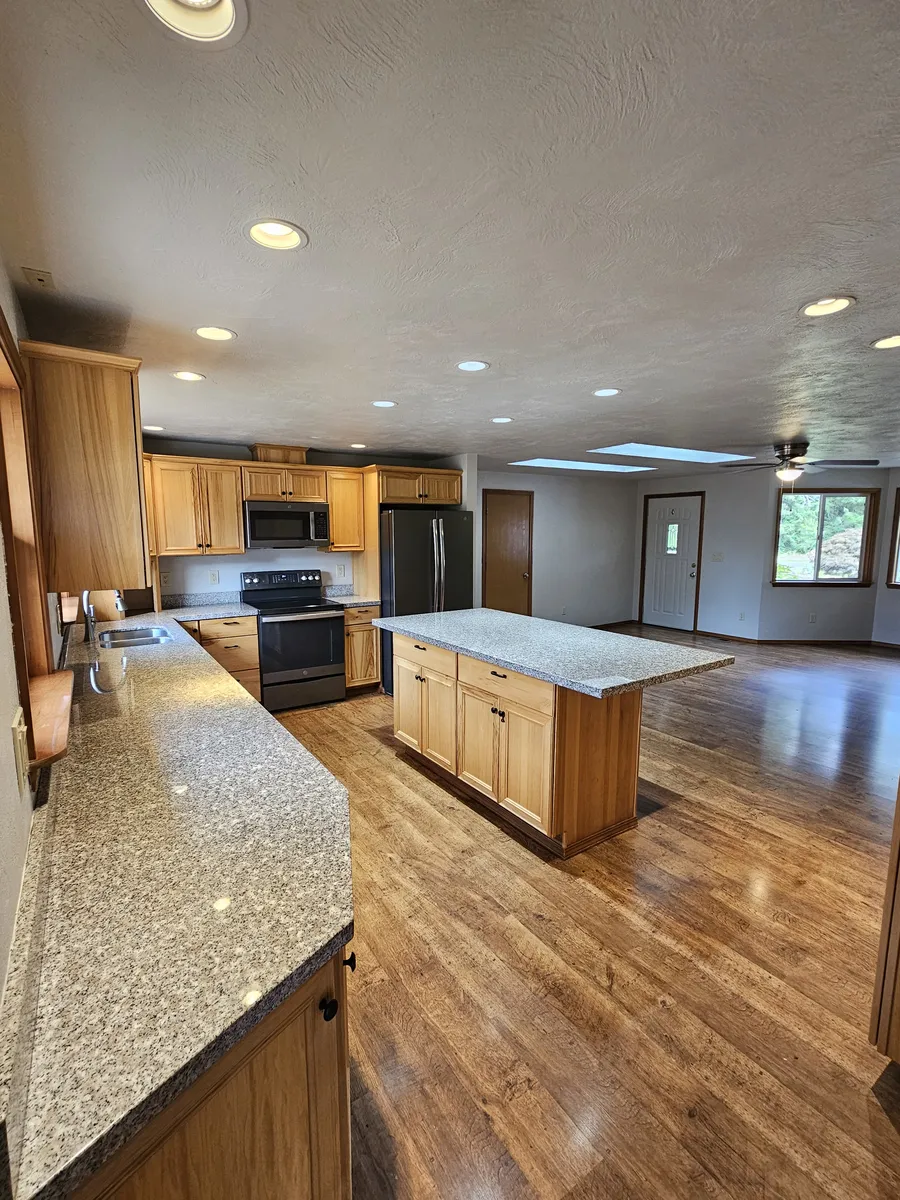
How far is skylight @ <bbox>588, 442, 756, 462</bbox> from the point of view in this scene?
5.17 meters

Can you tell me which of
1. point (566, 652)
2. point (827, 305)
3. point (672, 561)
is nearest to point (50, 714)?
point (566, 652)

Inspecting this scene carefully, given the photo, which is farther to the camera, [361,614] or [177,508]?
[361,614]

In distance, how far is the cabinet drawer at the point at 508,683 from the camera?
2495 mm

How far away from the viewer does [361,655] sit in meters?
4.98

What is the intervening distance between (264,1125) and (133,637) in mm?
3452

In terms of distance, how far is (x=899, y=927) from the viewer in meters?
1.50

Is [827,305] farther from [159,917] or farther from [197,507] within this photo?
[197,507]

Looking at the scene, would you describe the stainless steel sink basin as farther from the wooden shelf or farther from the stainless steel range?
the wooden shelf

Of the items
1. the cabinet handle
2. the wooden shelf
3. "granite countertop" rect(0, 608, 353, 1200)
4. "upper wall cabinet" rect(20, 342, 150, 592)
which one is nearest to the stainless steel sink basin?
the wooden shelf

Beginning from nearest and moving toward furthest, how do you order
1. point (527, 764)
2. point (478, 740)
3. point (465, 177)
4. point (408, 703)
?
point (465, 177), point (527, 764), point (478, 740), point (408, 703)

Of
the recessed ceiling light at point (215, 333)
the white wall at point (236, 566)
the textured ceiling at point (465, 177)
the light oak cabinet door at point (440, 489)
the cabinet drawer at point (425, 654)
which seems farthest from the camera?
the light oak cabinet door at point (440, 489)

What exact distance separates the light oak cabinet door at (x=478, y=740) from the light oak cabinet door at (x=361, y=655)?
80.0 inches

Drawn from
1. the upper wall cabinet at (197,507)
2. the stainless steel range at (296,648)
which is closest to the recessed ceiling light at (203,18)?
the upper wall cabinet at (197,507)

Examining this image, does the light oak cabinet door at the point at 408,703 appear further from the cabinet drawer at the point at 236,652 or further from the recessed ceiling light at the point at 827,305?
the recessed ceiling light at the point at 827,305
